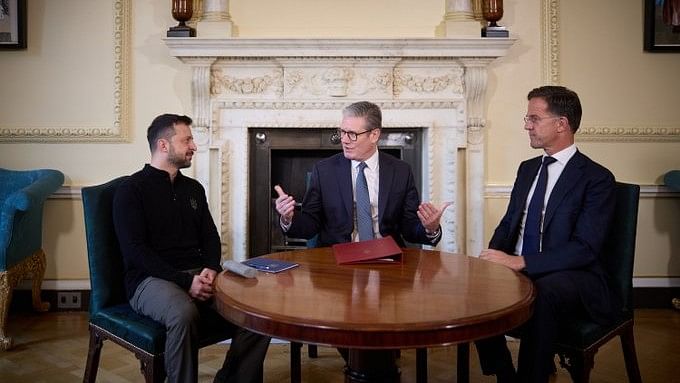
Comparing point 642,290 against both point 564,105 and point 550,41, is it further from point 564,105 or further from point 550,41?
point 564,105

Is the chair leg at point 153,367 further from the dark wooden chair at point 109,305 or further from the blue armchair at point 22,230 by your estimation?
the blue armchair at point 22,230

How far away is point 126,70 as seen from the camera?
135 inches

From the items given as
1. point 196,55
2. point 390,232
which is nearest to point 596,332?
point 390,232

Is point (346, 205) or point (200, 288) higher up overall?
point (346, 205)

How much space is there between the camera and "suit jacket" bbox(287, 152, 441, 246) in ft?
7.55

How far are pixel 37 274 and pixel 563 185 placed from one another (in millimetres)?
2907

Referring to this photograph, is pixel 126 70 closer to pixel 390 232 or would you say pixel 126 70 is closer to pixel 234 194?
pixel 234 194

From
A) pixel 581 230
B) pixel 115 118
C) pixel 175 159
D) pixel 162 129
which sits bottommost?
pixel 581 230

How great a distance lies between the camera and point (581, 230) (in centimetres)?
190

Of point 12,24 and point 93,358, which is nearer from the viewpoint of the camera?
point 93,358

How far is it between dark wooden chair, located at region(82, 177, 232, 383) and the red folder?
0.53 metres

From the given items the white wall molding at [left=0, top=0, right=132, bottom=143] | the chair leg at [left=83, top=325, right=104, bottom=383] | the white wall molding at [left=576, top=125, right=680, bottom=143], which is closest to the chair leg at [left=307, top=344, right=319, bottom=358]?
the chair leg at [left=83, top=325, right=104, bottom=383]

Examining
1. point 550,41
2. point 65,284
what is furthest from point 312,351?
point 550,41

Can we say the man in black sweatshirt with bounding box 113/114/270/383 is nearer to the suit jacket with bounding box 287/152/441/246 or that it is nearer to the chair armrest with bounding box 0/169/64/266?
the suit jacket with bounding box 287/152/441/246
